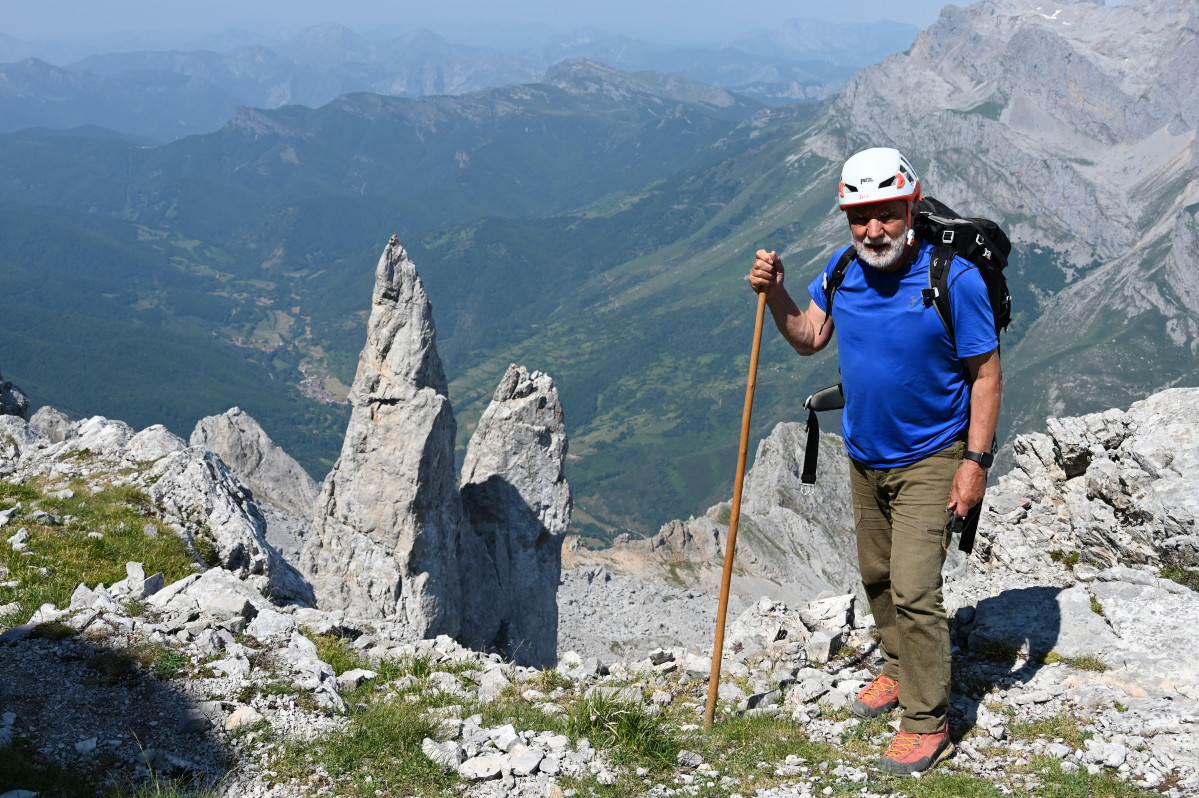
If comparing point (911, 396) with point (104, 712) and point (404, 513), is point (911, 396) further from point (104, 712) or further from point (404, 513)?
point (404, 513)

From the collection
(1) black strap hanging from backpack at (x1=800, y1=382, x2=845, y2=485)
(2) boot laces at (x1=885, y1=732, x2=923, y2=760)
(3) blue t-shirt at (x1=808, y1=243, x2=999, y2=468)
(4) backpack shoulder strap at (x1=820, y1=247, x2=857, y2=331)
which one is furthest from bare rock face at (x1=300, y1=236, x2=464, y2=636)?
(2) boot laces at (x1=885, y1=732, x2=923, y2=760)

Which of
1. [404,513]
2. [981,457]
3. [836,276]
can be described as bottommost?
[404,513]

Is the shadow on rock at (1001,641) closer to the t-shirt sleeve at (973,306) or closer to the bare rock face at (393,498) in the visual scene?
the t-shirt sleeve at (973,306)

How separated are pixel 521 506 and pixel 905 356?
31.0 metres

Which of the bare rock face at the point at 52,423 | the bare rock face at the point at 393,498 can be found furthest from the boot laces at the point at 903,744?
the bare rock face at the point at 52,423

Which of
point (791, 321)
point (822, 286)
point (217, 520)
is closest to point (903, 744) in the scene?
point (791, 321)

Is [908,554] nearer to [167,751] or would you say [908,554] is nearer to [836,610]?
[836,610]

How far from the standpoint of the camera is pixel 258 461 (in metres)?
65.2

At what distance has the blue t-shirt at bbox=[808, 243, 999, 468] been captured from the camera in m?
7.63

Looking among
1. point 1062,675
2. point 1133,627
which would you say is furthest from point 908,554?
point 1133,627

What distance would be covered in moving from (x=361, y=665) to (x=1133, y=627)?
1029 centimetres

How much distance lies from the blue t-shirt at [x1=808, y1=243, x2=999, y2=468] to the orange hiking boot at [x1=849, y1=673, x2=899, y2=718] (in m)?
2.90

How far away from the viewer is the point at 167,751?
7.98 m

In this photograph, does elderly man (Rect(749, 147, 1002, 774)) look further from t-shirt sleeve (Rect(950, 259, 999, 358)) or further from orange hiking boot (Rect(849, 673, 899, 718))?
orange hiking boot (Rect(849, 673, 899, 718))
